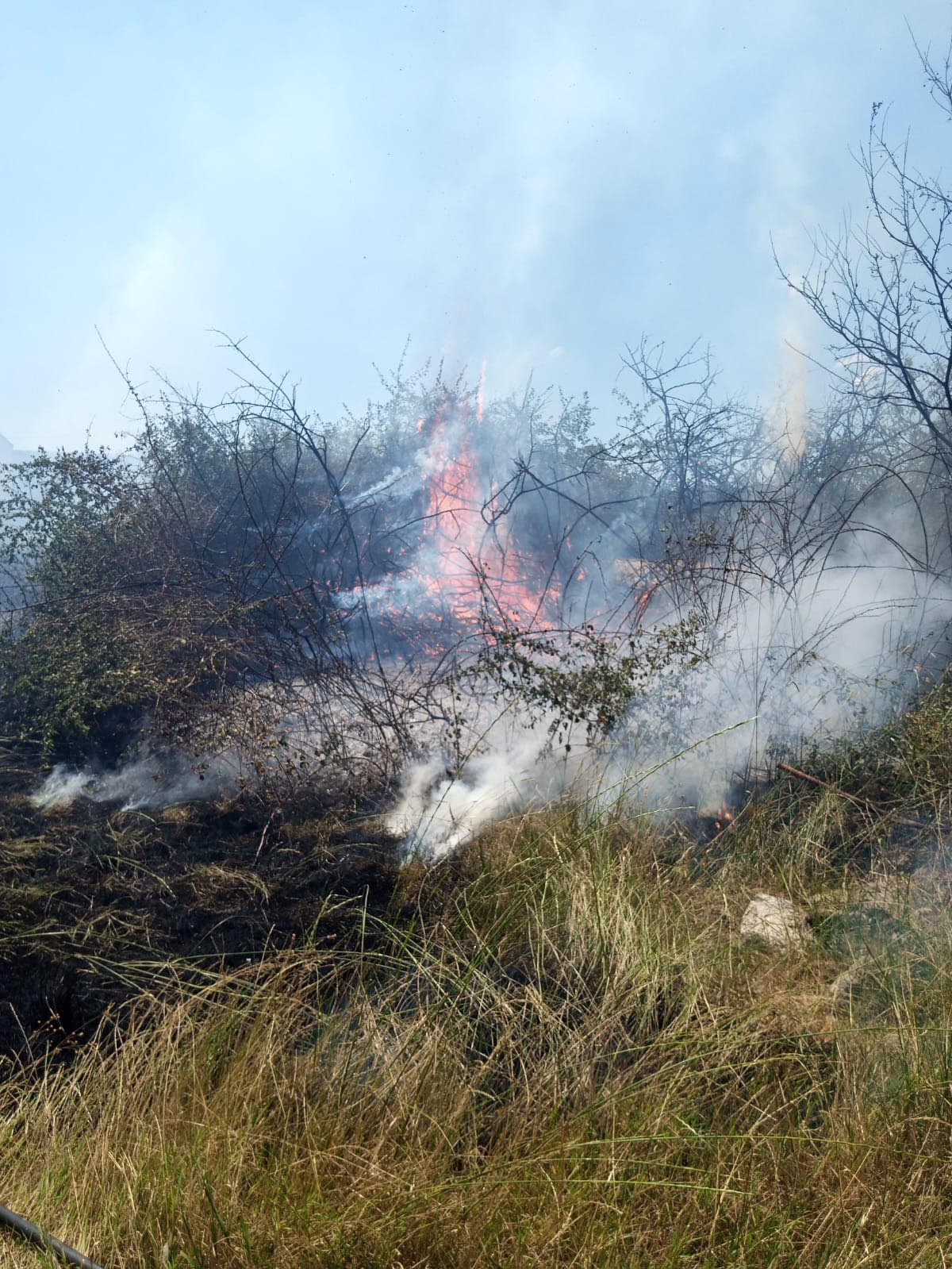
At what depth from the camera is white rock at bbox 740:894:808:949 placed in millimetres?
3707

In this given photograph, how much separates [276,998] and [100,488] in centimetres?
574

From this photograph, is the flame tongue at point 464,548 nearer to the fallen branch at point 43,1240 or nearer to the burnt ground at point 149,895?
the burnt ground at point 149,895

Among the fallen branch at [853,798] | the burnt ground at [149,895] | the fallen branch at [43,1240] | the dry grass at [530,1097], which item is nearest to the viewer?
the fallen branch at [43,1240]

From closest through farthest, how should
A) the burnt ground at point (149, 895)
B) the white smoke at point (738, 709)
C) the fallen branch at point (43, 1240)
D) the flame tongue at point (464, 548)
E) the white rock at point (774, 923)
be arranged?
the fallen branch at point (43, 1240) → the burnt ground at point (149, 895) → the white rock at point (774, 923) → the white smoke at point (738, 709) → the flame tongue at point (464, 548)

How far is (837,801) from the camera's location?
16.3 ft

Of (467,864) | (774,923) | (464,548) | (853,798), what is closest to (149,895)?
(467,864)

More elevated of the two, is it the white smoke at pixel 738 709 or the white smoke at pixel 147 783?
the white smoke at pixel 738 709

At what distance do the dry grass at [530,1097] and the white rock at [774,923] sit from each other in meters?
0.08

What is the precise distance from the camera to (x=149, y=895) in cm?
409

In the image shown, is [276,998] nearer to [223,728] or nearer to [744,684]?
[223,728]

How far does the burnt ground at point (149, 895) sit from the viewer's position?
11.2ft

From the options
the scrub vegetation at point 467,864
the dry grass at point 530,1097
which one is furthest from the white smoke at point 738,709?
the dry grass at point 530,1097

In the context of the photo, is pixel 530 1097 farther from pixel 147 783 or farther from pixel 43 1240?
pixel 147 783

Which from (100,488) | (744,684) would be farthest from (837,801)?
(100,488)
